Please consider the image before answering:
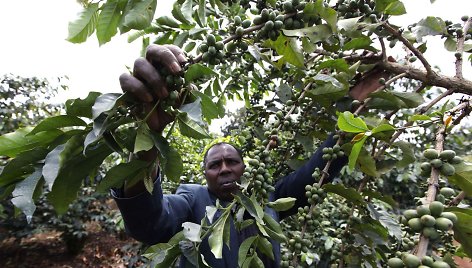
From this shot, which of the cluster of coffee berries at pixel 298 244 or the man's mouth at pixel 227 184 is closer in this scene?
the cluster of coffee berries at pixel 298 244

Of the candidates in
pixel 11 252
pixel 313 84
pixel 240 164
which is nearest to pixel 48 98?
pixel 11 252

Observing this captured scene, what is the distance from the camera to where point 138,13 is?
111cm

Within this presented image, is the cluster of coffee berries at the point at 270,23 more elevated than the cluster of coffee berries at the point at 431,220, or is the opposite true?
the cluster of coffee berries at the point at 270,23

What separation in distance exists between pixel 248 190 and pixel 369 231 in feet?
1.65

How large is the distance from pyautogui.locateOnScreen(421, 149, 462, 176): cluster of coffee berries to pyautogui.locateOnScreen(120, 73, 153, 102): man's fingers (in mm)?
724

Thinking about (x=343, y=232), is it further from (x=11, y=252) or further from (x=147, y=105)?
(x=11, y=252)

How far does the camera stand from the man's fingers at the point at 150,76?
3.08 ft

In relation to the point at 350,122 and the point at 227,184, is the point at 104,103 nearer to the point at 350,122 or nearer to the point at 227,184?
the point at 350,122

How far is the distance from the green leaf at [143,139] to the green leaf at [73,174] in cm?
12

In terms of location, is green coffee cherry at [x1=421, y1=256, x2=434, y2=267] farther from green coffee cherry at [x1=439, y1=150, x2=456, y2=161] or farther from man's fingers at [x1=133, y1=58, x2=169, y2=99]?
man's fingers at [x1=133, y1=58, x2=169, y2=99]

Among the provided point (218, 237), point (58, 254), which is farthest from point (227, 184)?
point (58, 254)

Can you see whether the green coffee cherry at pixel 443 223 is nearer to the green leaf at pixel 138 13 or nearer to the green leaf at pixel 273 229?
the green leaf at pixel 273 229

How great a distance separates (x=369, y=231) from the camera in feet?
4.33

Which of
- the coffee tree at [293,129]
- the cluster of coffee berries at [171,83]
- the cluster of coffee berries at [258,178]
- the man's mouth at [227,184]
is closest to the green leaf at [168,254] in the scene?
the coffee tree at [293,129]
